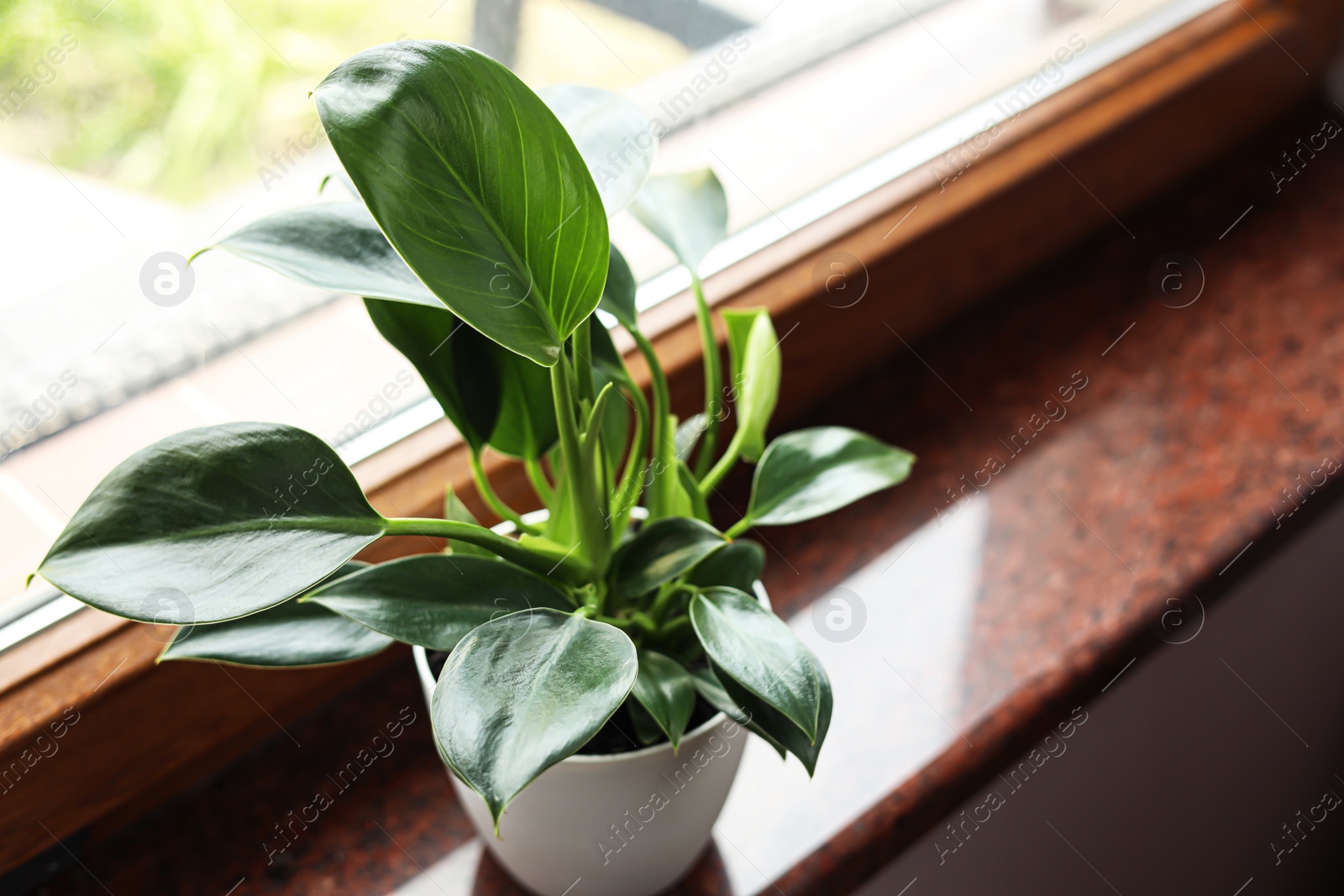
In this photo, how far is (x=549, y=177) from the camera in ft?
1.32

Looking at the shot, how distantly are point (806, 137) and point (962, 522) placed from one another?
37 cm

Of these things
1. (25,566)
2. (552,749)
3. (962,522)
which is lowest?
(25,566)

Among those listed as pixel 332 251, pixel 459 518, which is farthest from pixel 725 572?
pixel 332 251

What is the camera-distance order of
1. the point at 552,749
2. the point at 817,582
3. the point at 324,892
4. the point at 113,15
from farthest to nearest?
the point at 817,582
the point at 324,892
the point at 113,15
the point at 552,749

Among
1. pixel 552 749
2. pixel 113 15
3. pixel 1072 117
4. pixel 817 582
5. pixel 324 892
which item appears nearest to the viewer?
pixel 552 749

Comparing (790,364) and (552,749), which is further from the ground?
(552,749)

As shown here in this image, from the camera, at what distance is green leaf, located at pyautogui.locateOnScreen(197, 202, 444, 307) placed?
1.52ft

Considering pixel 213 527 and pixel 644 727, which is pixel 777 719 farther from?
pixel 213 527

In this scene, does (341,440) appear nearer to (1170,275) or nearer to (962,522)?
(962,522)

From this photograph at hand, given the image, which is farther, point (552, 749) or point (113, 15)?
point (113, 15)

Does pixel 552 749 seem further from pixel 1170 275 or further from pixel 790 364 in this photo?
pixel 1170 275

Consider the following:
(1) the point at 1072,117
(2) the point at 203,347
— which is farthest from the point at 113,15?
(1) the point at 1072,117

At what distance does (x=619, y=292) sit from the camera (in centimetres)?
58

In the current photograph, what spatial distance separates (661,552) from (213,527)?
8.8 inches
